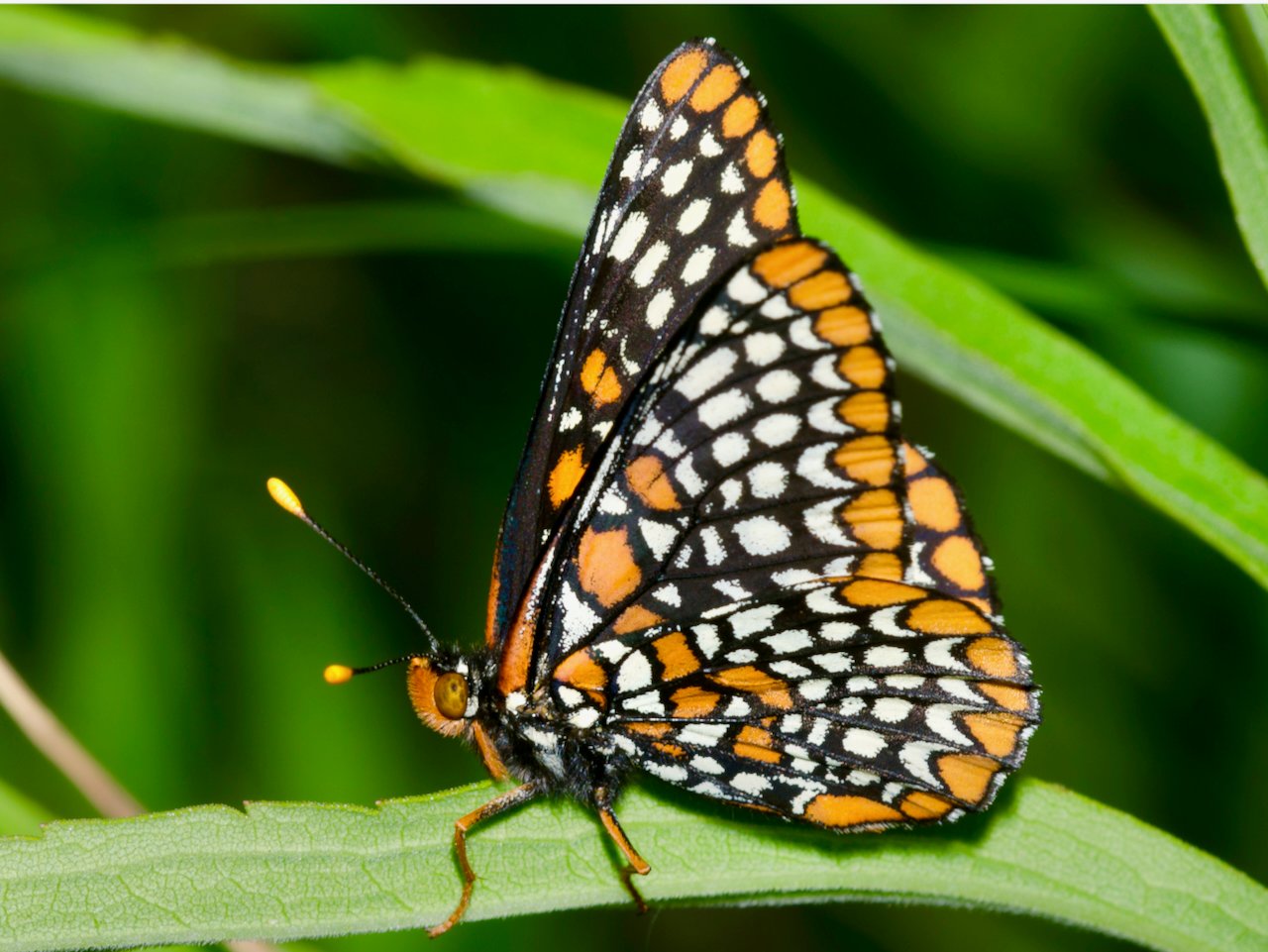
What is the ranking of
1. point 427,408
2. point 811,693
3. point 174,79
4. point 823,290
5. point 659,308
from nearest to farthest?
point 823,290 < point 659,308 < point 811,693 < point 174,79 < point 427,408

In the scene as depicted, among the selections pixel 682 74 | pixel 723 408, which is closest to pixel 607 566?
pixel 723 408

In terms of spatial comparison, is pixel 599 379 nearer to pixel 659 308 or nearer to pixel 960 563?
pixel 659 308

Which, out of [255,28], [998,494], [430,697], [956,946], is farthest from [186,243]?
[956,946]

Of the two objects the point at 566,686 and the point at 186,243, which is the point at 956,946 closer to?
the point at 566,686

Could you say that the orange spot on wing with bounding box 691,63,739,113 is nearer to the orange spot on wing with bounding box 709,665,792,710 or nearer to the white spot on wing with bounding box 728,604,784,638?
the white spot on wing with bounding box 728,604,784,638

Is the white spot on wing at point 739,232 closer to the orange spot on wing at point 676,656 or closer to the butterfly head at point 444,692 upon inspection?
the orange spot on wing at point 676,656
